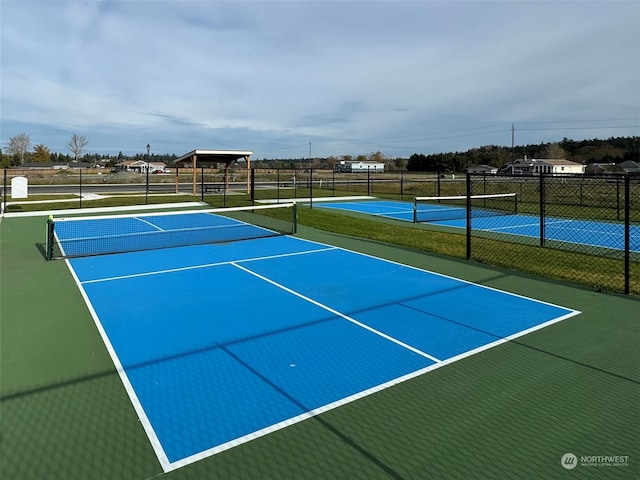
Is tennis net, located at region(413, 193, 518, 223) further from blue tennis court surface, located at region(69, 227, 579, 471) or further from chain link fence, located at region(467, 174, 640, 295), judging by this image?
blue tennis court surface, located at region(69, 227, 579, 471)

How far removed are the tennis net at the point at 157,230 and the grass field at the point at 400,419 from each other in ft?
19.9

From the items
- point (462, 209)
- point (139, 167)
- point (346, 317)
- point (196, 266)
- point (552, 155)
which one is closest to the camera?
point (346, 317)

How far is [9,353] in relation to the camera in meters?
5.36

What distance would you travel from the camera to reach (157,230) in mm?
16391

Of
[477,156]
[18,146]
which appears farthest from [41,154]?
[477,156]

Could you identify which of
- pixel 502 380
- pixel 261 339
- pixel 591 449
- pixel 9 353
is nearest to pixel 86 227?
pixel 9 353

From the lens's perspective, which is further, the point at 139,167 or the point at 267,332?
the point at 139,167

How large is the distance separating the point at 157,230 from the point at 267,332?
1160 centimetres

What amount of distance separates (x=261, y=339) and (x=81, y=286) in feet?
15.3

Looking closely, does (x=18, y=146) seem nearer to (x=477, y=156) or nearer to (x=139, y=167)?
(x=139, y=167)

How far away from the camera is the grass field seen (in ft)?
11.0

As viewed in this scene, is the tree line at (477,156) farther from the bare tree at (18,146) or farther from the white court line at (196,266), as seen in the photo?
the white court line at (196,266)

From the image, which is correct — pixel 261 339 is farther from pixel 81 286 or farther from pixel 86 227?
pixel 86 227

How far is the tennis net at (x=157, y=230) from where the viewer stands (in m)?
12.3
